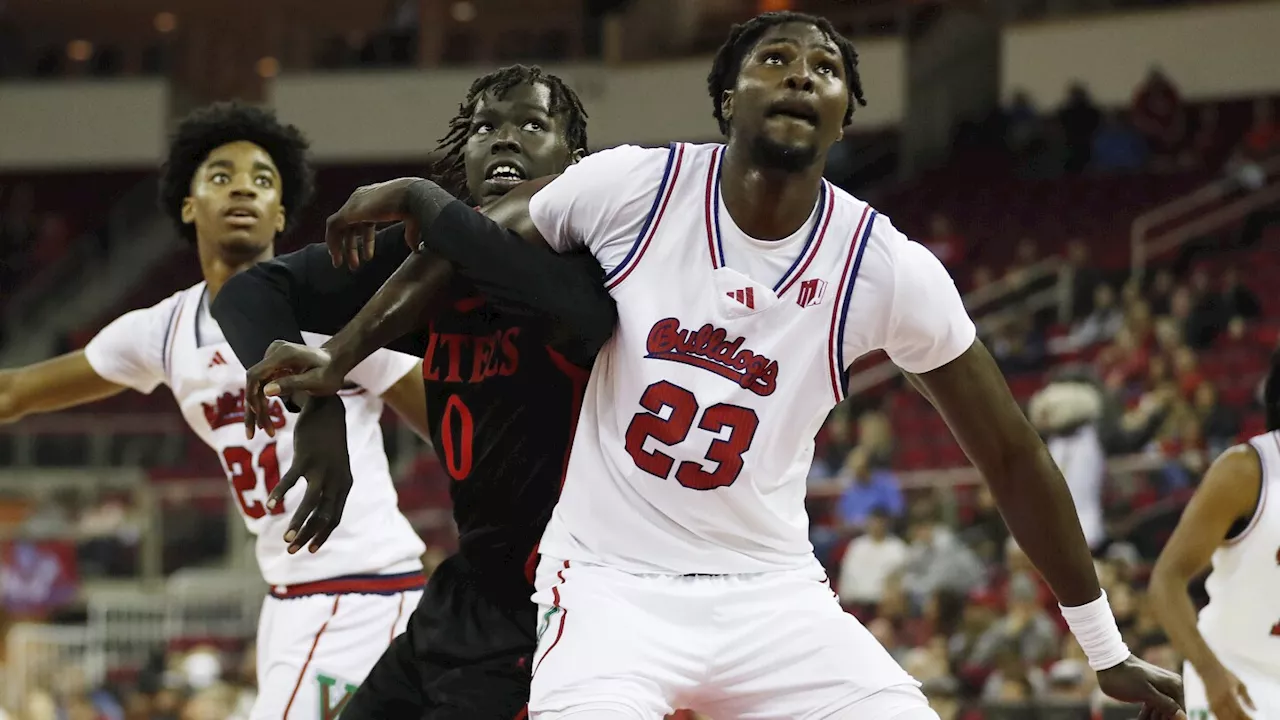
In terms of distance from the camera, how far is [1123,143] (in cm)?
1803

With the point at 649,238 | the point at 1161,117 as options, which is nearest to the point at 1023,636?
the point at 649,238

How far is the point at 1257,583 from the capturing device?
5.36 m

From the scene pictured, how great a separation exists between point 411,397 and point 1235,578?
2.70 m

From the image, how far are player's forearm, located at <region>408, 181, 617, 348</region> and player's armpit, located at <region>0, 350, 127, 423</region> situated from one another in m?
2.47

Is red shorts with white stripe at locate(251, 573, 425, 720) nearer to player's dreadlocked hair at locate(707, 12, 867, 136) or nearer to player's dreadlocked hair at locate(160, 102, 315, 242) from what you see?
player's dreadlocked hair at locate(160, 102, 315, 242)

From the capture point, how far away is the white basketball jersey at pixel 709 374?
3.54m

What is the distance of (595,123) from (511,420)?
1814 cm

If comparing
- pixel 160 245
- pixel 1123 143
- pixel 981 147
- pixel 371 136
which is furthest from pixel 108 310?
pixel 1123 143

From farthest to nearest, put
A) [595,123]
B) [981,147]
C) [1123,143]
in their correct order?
[595,123]
[981,147]
[1123,143]

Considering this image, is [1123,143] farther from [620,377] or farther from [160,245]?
[620,377]

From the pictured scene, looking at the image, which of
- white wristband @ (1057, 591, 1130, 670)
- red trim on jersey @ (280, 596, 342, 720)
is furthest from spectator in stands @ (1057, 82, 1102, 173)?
white wristband @ (1057, 591, 1130, 670)

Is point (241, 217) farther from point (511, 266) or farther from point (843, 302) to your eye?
point (843, 302)

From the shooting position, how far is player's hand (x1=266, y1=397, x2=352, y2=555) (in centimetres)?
356

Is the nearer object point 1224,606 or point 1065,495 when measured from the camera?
point 1065,495
